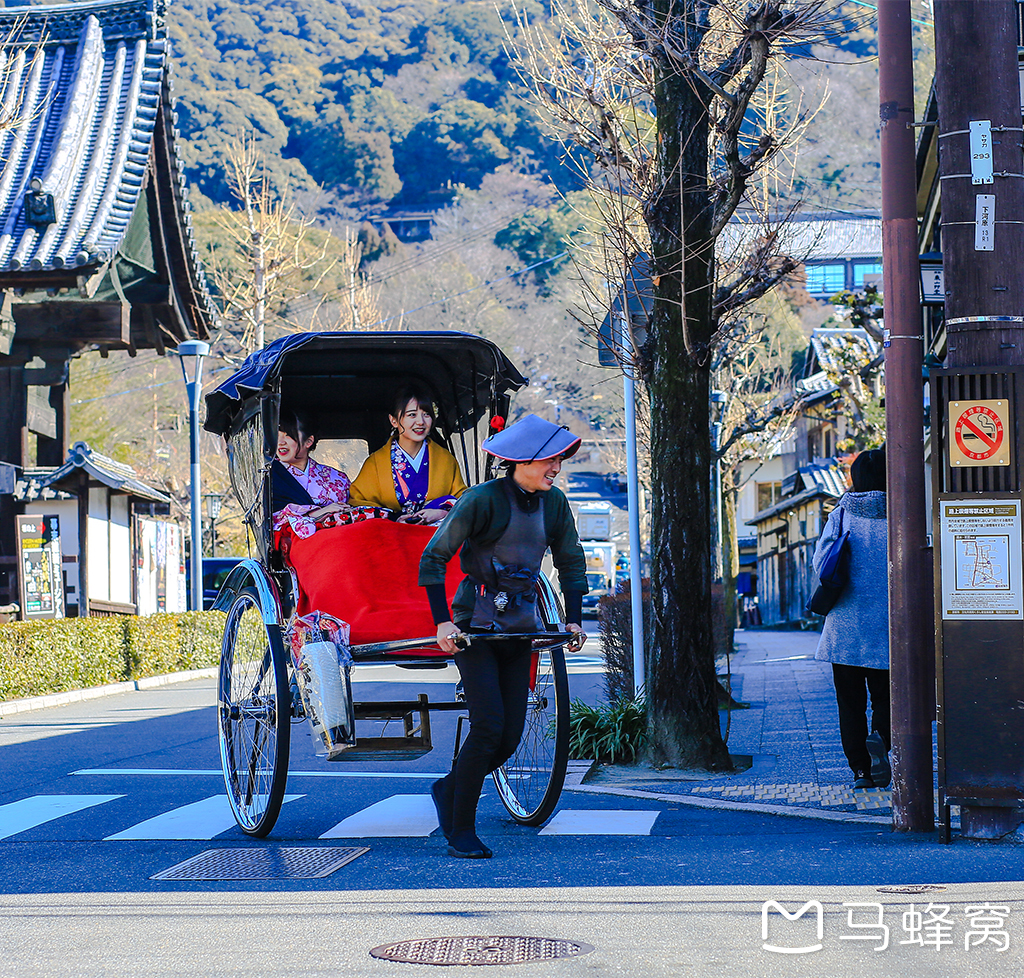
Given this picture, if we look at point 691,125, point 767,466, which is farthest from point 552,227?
point 691,125

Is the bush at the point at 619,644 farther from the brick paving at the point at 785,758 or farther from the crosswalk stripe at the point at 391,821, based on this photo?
the crosswalk stripe at the point at 391,821

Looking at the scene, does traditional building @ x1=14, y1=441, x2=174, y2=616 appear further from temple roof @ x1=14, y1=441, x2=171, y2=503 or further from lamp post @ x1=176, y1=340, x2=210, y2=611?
lamp post @ x1=176, y1=340, x2=210, y2=611

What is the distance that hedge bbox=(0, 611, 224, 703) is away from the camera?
16531mm

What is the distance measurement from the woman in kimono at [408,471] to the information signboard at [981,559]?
2608mm

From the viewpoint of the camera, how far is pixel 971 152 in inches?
253

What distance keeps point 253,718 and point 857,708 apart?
3628mm

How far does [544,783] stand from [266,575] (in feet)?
6.05

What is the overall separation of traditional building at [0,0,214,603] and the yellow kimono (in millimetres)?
12459

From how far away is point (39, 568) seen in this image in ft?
62.8

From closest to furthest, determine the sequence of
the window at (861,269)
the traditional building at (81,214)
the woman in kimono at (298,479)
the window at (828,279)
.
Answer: the woman in kimono at (298,479) < the traditional building at (81,214) < the window at (861,269) < the window at (828,279)

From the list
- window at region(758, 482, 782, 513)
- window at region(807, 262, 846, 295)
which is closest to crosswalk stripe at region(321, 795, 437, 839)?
window at region(758, 482, 782, 513)

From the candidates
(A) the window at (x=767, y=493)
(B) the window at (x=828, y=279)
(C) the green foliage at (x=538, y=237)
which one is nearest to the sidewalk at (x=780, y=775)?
(A) the window at (x=767, y=493)

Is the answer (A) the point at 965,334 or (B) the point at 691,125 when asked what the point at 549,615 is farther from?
(B) the point at 691,125

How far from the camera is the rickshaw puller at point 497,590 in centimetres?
611
